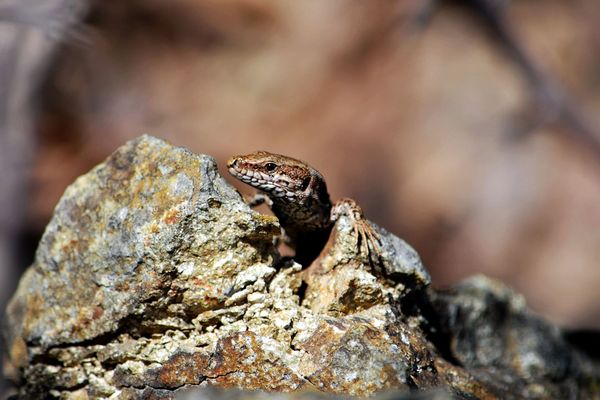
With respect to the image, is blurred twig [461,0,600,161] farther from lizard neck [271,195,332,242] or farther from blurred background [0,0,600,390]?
lizard neck [271,195,332,242]

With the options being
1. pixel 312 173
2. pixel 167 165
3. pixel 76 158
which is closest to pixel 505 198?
pixel 76 158

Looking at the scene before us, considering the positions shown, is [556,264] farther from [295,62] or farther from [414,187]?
[295,62]

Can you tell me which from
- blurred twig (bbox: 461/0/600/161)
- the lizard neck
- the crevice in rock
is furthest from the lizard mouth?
blurred twig (bbox: 461/0/600/161)

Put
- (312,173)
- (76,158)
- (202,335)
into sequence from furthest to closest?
(76,158) → (312,173) → (202,335)

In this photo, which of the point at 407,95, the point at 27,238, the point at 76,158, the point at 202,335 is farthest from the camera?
the point at 407,95

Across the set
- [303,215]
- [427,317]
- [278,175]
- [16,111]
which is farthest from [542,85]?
[278,175]

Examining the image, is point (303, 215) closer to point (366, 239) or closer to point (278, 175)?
point (278, 175)

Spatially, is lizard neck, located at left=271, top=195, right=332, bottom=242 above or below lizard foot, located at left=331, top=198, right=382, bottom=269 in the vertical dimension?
above
